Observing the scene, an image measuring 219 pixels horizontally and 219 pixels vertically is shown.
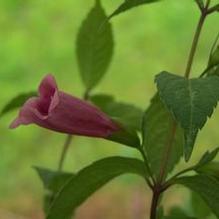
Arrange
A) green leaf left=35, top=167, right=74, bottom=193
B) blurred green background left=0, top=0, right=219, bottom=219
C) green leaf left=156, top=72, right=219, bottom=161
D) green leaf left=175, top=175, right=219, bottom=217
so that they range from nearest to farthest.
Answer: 1. green leaf left=156, top=72, right=219, bottom=161
2. green leaf left=175, top=175, right=219, bottom=217
3. green leaf left=35, top=167, right=74, bottom=193
4. blurred green background left=0, top=0, right=219, bottom=219

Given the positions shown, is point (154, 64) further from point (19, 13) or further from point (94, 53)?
point (94, 53)

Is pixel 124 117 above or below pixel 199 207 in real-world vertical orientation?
above

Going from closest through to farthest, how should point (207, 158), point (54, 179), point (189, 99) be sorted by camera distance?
point (189, 99) < point (207, 158) < point (54, 179)

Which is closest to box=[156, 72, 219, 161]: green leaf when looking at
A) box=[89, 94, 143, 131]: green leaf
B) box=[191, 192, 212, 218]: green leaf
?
box=[89, 94, 143, 131]: green leaf

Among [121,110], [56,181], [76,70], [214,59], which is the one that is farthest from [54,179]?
[76,70]

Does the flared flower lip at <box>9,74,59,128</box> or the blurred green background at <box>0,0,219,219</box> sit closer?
the flared flower lip at <box>9,74,59,128</box>

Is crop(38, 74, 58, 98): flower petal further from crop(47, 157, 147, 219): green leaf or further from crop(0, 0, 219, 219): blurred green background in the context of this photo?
crop(0, 0, 219, 219): blurred green background

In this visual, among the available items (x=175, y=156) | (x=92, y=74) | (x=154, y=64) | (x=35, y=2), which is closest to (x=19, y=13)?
(x=35, y=2)

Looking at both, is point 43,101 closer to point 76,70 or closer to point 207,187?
point 207,187
